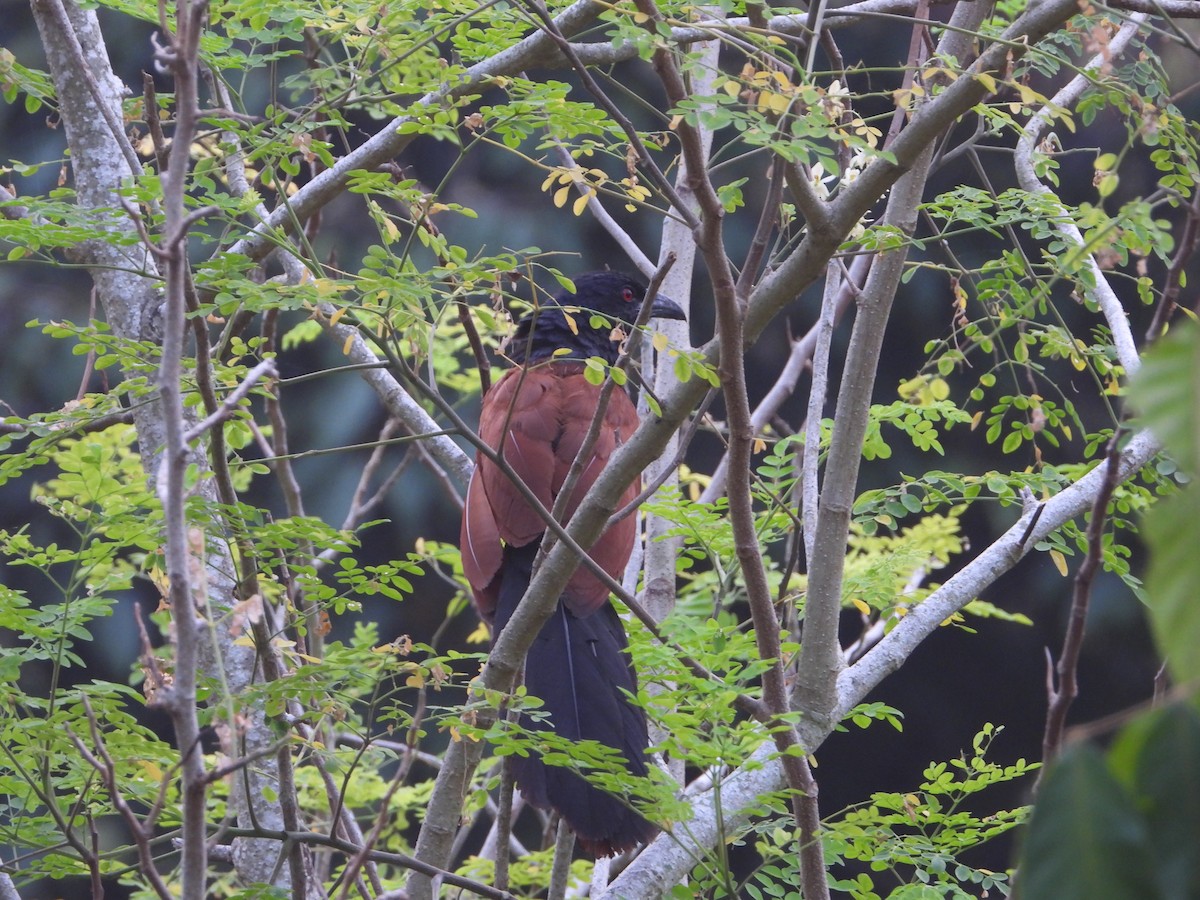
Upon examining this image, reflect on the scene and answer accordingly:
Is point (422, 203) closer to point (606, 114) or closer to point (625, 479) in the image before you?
point (606, 114)

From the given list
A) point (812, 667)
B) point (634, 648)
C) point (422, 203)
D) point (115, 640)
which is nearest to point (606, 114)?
point (422, 203)

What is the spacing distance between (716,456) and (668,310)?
2.59 metres

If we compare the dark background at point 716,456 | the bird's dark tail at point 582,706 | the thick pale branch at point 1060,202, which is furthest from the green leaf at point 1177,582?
the dark background at point 716,456

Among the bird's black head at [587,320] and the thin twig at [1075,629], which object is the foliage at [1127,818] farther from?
the bird's black head at [587,320]

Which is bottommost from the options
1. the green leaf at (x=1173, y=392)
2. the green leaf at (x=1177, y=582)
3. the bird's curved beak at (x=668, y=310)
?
the bird's curved beak at (x=668, y=310)

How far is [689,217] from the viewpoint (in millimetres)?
1631

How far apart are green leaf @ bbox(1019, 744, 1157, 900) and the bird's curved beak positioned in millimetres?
2740

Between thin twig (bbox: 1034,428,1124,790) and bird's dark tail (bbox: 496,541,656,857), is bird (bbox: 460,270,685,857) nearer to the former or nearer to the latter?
bird's dark tail (bbox: 496,541,656,857)

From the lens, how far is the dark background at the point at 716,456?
509cm

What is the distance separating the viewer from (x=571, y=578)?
7.59 feet

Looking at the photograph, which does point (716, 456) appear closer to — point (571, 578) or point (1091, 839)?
point (571, 578)

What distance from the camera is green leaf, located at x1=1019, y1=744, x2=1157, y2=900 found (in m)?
0.54

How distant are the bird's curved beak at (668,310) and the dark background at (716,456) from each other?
5.52ft

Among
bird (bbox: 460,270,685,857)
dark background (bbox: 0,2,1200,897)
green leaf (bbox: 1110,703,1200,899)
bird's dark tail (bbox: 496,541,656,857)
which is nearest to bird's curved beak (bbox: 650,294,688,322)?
bird (bbox: 460,270,685,857)
